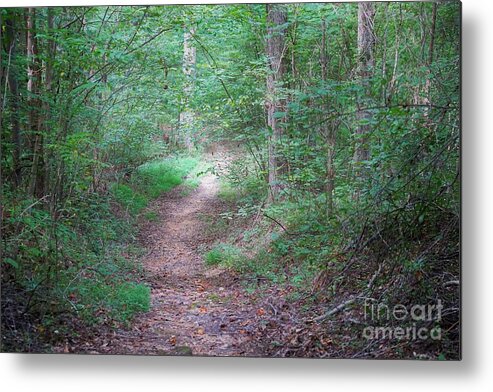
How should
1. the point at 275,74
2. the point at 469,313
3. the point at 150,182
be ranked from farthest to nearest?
1. the point at 150,182
2. the point at 275,74
3. the point at 469,313

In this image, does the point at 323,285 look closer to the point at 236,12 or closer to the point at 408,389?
the point at 408,389

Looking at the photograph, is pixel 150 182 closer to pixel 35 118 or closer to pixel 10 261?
pixel 35 118

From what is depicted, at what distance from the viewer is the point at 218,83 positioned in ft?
13.2

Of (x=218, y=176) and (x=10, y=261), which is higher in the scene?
(x=218, y=176)

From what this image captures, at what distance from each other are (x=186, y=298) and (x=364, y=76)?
1857 mm

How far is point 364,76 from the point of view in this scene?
12.6ft

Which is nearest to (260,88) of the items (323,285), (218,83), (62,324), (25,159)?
(218,83)

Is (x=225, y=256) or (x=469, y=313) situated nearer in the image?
(x=469, y=313)

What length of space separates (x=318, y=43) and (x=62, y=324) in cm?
250

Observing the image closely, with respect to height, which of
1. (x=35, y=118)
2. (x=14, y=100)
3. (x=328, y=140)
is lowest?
(x=328, y=140)

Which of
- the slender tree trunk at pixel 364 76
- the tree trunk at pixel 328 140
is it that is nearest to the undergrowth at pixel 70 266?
the tree trunk at pixel 328 140

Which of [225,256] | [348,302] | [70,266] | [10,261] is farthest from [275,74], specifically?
[10,261]

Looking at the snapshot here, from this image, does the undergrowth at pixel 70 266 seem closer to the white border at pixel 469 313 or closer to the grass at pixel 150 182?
the grass at pixel 150 182

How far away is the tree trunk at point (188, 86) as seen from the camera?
397 centimetres
